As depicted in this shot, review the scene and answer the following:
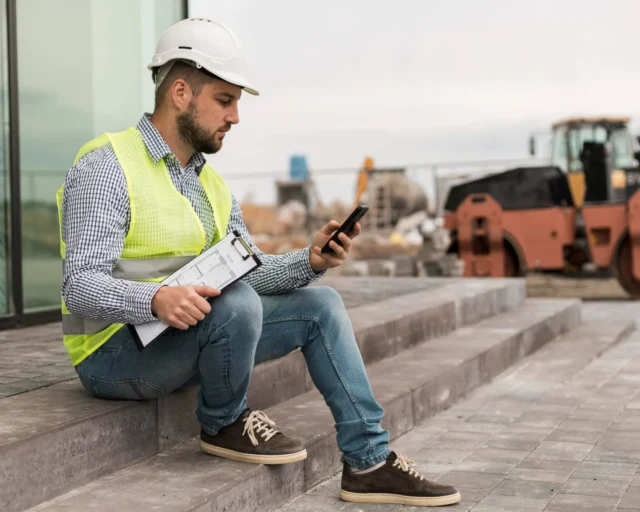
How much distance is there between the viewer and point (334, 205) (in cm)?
2155

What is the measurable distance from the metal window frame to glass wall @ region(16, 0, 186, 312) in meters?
0.07

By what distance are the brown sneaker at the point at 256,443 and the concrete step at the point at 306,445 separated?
0.04 metres

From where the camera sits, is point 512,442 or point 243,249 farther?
point 512,442

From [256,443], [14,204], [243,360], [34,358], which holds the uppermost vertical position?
[14,204]

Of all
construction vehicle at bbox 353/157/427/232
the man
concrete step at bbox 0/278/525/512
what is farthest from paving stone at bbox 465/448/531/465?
construction vehicle at bbox 353/157/427/232

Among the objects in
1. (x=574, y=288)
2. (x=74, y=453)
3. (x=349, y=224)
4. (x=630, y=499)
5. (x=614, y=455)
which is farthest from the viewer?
(x=574, y=288)

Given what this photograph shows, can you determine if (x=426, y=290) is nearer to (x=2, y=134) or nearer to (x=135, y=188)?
(x=2, y=134)

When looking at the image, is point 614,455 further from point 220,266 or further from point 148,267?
point 148,267

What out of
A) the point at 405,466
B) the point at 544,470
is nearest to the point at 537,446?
the point at 544,470

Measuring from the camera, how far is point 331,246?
313 centimetres

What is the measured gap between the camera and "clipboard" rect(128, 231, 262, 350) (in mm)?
2766

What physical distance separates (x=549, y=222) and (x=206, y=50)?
10.0 meters

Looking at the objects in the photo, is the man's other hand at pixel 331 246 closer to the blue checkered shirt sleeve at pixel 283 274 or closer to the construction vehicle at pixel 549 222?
the blue checkered shirt sleeve at pixel 283 274

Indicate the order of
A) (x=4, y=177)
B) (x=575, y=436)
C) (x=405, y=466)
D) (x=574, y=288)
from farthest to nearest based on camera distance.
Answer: (x=574, y=288) < (x=4, y=177) < (x=575, y=436) < (x=405, y=466)
